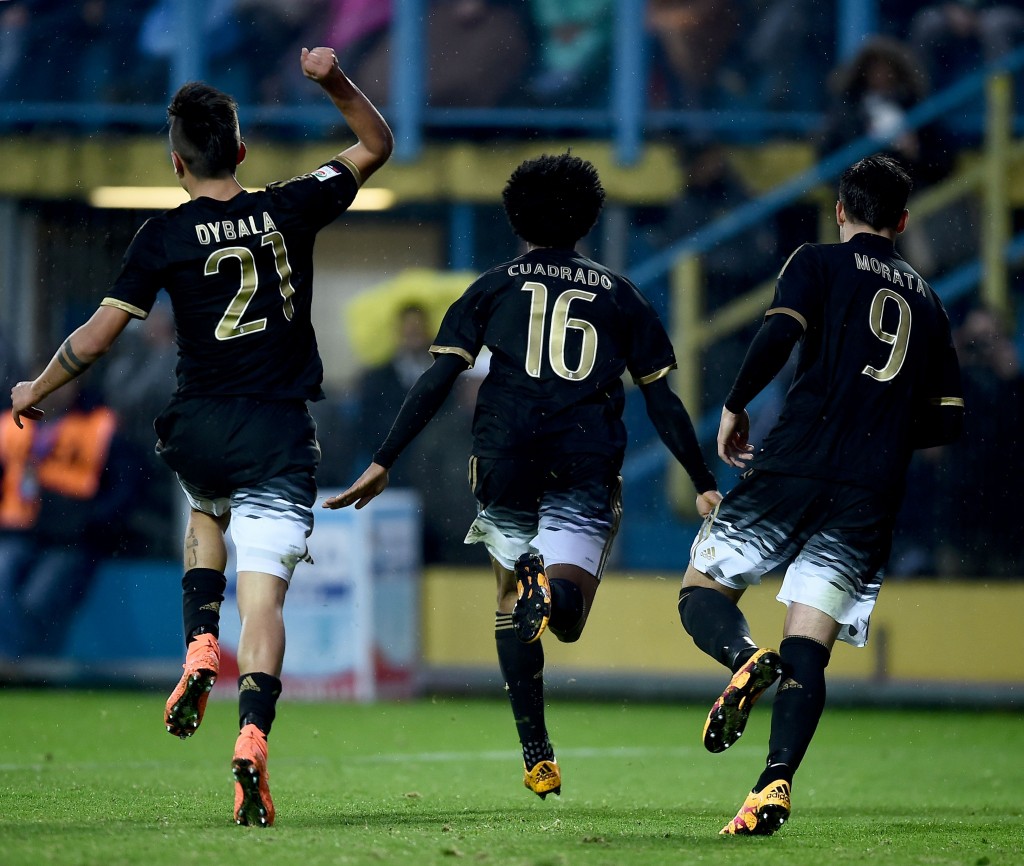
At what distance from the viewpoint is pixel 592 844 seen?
14.5ft

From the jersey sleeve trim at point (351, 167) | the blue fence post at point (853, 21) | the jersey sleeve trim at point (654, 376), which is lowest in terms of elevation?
the jersey sleeve trim at point (654, 376)

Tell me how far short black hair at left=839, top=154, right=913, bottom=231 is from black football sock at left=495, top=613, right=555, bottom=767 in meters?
1.62

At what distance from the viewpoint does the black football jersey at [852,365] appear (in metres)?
4.95

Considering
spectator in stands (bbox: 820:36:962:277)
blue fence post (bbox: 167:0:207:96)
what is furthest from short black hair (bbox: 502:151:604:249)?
blue fence post (bbox: 167:0:207:96)

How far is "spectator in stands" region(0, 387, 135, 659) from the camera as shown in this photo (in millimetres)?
10539

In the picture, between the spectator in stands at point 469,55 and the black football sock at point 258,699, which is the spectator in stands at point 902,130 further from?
the black football sock at point 258,699

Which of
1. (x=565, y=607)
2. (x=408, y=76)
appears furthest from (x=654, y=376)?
(x=408, y=76)

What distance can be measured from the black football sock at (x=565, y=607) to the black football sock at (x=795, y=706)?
631 millimetres

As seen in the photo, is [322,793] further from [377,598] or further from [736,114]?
[736,114]

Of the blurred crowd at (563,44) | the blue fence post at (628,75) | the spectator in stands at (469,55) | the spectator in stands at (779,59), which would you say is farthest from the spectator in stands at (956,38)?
the spectator in stands at (469,55)

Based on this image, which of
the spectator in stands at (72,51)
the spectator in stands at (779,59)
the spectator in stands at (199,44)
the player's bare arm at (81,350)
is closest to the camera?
the player's bare arm at (81,350)

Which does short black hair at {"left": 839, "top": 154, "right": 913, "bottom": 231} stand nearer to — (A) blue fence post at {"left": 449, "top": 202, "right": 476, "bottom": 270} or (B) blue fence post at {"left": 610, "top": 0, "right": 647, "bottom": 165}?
(A) blue fence post at {"left": 449, "top": 202, "right": 476, "bottom": 270}

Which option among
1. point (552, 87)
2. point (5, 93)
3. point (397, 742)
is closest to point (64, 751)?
point (397, 742)

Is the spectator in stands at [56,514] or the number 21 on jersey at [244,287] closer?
the number 21 on jersey at [244,287]
